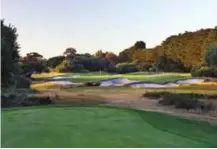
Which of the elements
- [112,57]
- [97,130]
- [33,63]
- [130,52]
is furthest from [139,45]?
[97,130]

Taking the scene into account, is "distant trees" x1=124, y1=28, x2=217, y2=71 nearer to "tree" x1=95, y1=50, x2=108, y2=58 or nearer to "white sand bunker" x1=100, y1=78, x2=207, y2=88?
"tree" x1=95, y1=50, x2=108, y2=58

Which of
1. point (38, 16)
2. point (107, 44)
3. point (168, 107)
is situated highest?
point (38, 16)

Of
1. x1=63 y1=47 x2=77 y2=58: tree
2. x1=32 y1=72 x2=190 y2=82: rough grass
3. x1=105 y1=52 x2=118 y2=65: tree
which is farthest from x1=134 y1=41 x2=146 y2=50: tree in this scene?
x1=63 y1=47 x2=77 y2=58: tree

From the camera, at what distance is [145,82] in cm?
1875

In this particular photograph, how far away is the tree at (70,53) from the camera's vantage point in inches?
719

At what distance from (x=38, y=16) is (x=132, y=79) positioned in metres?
5.82

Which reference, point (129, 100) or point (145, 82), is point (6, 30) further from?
point (145, 82)

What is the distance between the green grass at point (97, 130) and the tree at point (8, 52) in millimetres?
3910

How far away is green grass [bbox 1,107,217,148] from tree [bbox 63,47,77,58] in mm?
10649

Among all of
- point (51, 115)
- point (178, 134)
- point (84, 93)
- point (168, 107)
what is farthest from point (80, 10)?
point (178, 134)

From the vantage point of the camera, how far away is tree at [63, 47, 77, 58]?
719 inches

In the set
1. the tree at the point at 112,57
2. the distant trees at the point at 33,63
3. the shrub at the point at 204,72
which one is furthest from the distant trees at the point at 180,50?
the distant trees at the point at 33,63

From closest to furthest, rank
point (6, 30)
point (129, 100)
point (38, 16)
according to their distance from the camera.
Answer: point (6, 30)
point (129, 100)
point (38, 16)

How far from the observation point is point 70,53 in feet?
60.4
